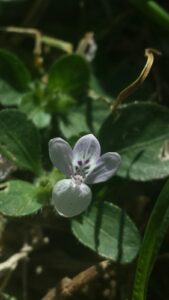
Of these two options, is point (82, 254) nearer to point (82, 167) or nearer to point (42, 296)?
point (42, 296)

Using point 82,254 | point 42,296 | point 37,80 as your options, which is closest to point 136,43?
point 37,80

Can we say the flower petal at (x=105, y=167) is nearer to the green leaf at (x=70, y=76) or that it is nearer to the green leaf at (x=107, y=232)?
the green leaf at (x=107, y=232)

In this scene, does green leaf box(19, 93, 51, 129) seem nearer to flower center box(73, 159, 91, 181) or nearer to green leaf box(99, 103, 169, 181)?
green leaf box(99, 103, 169, 181)

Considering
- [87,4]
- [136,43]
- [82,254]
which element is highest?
[87,4]

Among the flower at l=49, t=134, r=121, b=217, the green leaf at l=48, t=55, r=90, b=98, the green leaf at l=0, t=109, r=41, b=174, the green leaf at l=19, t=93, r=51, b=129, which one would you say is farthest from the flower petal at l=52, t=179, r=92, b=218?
the green leaf at l=48, t=55, r=90, b=98

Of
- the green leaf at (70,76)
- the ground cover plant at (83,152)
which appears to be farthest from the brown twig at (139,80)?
the green leaf at (70,76)

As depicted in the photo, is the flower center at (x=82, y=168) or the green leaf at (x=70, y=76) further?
the green leaf at (x=70, y=76)
